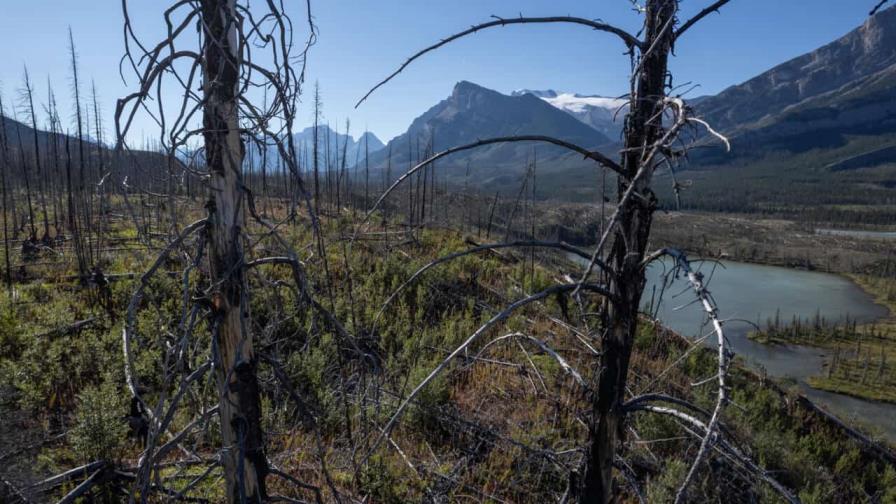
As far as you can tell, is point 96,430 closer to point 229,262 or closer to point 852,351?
point 229,262

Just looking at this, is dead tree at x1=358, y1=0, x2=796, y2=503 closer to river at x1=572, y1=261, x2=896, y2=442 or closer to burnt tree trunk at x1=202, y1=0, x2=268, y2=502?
burnt tree trunk at x1=202, y1=0, x2=268, y2=502

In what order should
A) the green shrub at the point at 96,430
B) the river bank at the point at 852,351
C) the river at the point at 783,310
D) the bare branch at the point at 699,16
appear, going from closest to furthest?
the bare branch at the point at 699,16
the green shrub at the point at 96,430
the river at the point at 783,310
the river bank at the point at 852,351

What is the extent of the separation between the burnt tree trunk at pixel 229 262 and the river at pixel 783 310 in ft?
45.4

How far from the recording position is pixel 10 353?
19.8 ft

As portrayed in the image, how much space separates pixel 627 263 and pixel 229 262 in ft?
5.01

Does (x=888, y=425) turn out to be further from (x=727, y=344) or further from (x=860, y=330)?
(x=727, y=344)

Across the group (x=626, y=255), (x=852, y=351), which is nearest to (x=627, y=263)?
(x=626, y=255)

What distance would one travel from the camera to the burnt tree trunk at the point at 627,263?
155 centimetres

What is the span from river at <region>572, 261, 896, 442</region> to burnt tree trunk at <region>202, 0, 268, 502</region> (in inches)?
545

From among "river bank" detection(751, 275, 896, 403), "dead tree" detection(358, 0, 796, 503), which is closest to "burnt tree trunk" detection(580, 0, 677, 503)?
"dead tree" detection(358, 0, 796, 503)

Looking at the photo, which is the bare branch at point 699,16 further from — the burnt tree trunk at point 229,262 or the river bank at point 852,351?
the river bank at point 852,351

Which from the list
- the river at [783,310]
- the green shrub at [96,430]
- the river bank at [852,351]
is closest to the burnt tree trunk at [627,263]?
the green shrub at [96,430]

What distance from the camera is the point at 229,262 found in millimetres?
1722

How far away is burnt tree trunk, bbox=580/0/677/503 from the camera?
1.55 meters
